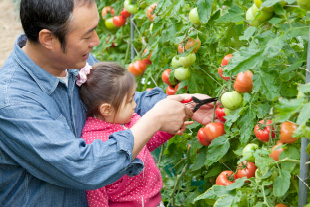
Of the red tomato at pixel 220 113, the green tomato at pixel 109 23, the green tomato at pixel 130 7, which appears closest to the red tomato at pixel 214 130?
the red tomato at pixel 220 113

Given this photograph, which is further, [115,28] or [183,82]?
[115,28]

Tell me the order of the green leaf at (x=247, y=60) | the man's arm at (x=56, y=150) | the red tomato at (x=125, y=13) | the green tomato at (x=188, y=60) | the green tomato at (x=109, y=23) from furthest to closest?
the green tomato at (x=109, y=23)
the red tomato at (x=125, y=13)
the green tomato at (x=188, y=60)
the man's arm at (x=56, y=150)
the green leaf at (x=247, y=60)

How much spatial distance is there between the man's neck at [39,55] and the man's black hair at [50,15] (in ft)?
0.26

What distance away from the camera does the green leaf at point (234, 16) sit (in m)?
1.55

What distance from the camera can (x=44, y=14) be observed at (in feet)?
5.03

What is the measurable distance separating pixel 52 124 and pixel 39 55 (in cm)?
30

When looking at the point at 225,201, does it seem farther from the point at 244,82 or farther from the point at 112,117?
the point at 112,117

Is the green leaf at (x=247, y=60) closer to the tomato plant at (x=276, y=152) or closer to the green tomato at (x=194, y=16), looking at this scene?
the tomato plant at (x=276, y=152)

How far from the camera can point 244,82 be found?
1.56 metres

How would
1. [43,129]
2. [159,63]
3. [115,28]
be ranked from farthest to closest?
[115,28]
[159,63]
[43,129]

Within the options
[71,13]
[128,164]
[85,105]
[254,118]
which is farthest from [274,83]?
[85,105]

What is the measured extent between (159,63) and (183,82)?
46cm

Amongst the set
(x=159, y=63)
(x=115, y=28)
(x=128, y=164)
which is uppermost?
(x=128, y=164)

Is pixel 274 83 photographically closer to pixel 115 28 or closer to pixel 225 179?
pixel 225 179
